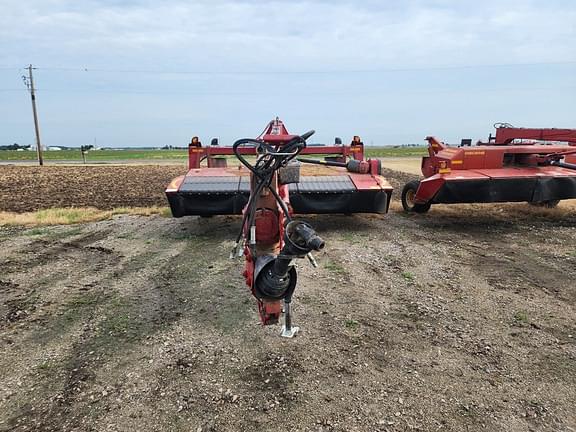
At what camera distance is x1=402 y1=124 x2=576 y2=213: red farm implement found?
7.13 m

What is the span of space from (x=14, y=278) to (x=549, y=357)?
5361mm

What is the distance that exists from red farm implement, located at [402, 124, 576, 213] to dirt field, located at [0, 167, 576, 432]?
1096mm

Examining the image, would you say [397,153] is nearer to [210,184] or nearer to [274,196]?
[210,184]

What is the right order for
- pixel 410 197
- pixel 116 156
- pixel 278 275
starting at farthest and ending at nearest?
pixel 116 156 < pixel 410 197 < pixel 278 275

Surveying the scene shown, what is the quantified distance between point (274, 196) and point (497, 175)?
17.3ft

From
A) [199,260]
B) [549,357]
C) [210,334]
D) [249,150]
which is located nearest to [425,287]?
[549,357]

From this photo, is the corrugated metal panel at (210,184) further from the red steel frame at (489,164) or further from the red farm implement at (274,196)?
the red steel frame at (489,164)

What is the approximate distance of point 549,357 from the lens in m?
3.36

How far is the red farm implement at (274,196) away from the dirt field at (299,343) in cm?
49

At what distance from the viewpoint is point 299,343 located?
356 centimetres

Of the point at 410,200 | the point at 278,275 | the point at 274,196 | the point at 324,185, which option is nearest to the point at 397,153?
the point at 410,200

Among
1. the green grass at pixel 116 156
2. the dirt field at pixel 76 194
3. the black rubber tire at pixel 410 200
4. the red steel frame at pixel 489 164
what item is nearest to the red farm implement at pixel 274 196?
the red steel frame at pixel 489 164

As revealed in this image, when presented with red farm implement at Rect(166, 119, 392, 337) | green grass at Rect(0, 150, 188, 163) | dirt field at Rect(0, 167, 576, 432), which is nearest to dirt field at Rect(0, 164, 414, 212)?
red farm implement at Rect(166, 119, 392, 337)

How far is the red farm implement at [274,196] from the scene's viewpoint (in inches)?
109
